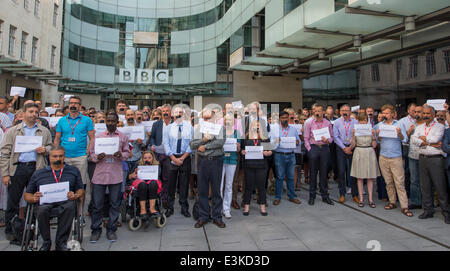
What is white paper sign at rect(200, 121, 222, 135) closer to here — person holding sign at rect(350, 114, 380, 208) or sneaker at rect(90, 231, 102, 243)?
sneaker at rect(90, 231, 102, 243)

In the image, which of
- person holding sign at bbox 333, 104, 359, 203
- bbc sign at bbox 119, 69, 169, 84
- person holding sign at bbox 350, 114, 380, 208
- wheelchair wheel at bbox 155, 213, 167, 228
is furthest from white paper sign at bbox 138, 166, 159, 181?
bbc sign at bbox 119, 69, 169, 84

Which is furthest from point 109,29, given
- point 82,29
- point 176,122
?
point 176,122

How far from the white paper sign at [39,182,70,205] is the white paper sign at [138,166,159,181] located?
50.8 inches

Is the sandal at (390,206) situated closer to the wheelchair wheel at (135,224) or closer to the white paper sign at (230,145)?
the white paper sign at (230,145)

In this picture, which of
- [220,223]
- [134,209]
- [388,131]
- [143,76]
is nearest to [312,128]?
[388,131]

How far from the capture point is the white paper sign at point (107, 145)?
4.36 meters

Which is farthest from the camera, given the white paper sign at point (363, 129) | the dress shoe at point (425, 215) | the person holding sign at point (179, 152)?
the white paper sign at point (363, 129)

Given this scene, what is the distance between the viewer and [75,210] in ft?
13.3

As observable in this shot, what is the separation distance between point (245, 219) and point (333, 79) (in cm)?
1286

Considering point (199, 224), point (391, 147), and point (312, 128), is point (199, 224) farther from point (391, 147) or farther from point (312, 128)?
point (391, 147)

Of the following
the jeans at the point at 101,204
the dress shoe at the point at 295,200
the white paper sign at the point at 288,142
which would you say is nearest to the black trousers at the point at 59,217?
the jeans at the point at 101,204

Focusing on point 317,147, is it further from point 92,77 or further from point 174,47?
point 92,77

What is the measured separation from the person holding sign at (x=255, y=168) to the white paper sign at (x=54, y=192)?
130 inches

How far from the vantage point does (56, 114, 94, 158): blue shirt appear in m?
4.77
